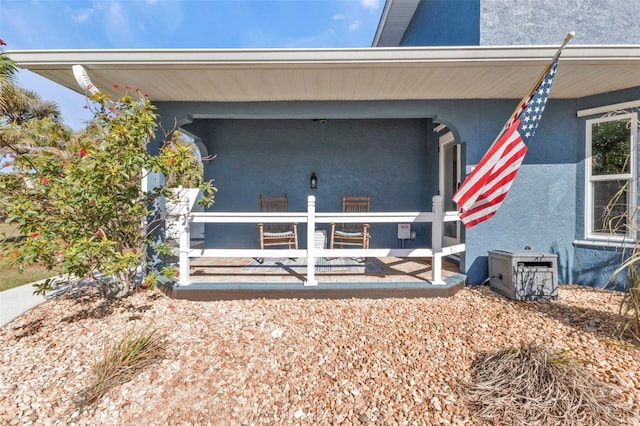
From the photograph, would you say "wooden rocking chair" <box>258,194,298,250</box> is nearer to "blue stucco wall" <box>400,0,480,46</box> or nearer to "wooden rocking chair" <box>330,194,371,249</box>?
"wooden rocking chair" <box>330,194,371,249</box>

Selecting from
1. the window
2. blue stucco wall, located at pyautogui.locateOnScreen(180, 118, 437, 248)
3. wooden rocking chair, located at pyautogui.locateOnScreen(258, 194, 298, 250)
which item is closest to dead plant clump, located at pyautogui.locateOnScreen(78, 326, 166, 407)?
wooden rocking chair, located at pyautogui.locateOnScreen(258, 194, 298, 250)

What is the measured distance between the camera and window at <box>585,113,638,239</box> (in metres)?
3.87

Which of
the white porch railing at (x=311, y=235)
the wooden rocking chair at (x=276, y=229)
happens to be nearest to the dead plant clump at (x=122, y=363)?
the white porch railing at (x=311, y=235)

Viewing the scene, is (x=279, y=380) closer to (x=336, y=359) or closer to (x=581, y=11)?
(x=336, y=359)

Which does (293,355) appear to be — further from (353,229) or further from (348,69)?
(348,69)

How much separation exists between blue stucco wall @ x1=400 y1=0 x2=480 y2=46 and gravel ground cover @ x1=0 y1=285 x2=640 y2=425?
419 cm

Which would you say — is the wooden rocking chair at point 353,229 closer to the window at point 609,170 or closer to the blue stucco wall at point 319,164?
the blue stucco wall at point 319,164

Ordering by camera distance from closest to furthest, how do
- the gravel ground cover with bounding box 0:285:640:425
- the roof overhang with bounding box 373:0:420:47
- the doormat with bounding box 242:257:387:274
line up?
the gravel ground cover with bounding box 0:285:640:425 → the doormat with bounding box 242:257:387:274 → the roof overhang with bounding box 373:0:420:47

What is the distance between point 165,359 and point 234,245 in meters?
3.60

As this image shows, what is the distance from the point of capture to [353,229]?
5164 mm

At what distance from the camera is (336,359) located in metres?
2.51

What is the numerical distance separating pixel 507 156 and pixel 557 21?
3.27m

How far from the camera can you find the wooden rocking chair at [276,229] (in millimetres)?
4988

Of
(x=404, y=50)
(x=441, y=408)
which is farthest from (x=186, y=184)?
(x=441, y=408)
